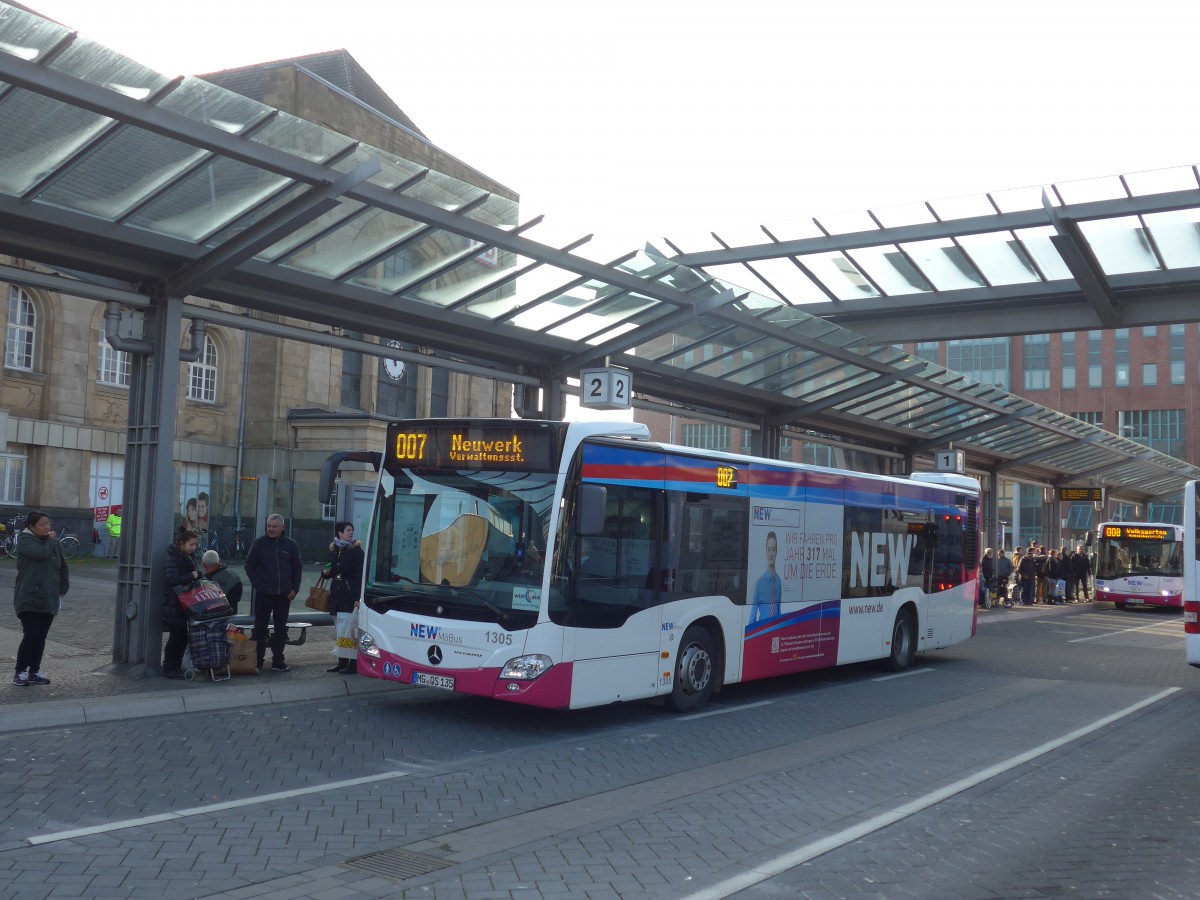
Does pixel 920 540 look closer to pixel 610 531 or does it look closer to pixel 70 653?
pixel 610 531

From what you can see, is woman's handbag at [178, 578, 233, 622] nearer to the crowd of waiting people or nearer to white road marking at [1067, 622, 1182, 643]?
white road marking at [1067, 622, 1182, 643]

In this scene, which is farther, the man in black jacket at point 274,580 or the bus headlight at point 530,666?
the man in black jacket at point 274,580

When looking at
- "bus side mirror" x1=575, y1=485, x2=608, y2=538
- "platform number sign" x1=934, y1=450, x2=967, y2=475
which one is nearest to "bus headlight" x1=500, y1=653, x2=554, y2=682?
"bus side mirror" x1=575, y1=485, x2=608, y2=538

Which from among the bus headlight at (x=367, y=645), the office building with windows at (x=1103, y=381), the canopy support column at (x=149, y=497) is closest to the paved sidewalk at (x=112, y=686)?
the canopy support column at (x=149, y=497)

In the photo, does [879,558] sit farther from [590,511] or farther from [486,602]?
[486,602]

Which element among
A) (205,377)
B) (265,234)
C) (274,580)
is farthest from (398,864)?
(205,377)

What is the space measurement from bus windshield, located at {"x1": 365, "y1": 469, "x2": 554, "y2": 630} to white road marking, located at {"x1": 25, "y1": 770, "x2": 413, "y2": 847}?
209cm

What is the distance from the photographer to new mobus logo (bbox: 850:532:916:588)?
47.7ft

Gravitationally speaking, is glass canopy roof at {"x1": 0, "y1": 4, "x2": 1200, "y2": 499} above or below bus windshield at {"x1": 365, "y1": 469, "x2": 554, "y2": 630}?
above

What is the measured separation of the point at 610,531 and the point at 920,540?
24.3ft

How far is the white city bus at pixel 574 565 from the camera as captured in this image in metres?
9.85

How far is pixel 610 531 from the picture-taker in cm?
1039

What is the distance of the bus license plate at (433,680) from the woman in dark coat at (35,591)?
3541 millimetres

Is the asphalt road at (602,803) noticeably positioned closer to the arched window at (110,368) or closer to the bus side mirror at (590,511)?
the bus side mirror at (590,511)
